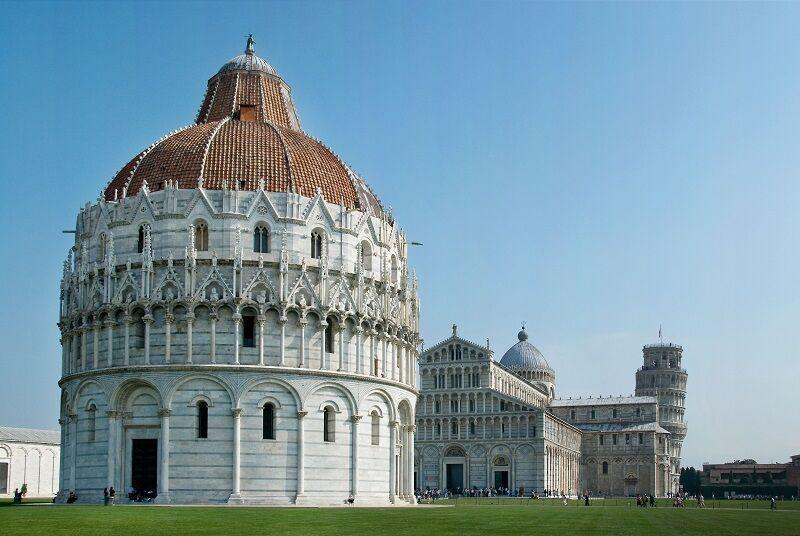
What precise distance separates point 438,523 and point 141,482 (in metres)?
26.5

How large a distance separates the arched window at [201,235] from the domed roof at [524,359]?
394 ft

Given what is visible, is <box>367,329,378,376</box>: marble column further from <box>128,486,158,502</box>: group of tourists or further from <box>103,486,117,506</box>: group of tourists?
<box>103,486,117,506</box>: group of tourists

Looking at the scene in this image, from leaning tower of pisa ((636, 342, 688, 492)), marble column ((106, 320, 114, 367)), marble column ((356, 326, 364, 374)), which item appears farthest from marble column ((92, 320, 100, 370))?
leaning tower of pisa ((636, 342, 688, 492))

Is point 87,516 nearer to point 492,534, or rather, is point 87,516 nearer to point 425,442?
point 492,534

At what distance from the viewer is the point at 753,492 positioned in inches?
6890

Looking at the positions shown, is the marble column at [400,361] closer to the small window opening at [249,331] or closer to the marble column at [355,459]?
the marble column at [355,459]

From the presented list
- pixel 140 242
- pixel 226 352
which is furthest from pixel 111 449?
pixel 140 242

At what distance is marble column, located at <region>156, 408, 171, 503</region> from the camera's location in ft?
200

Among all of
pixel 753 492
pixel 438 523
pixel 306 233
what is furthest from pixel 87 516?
pixel 753 492

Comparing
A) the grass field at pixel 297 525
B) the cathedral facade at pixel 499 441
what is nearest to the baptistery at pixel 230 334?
the grass field at pixel 297 525

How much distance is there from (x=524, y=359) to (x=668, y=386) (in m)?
32.3

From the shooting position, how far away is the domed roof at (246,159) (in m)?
66.9

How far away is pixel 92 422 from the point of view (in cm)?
6456

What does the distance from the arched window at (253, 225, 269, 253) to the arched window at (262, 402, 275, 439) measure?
9264 millimetres
